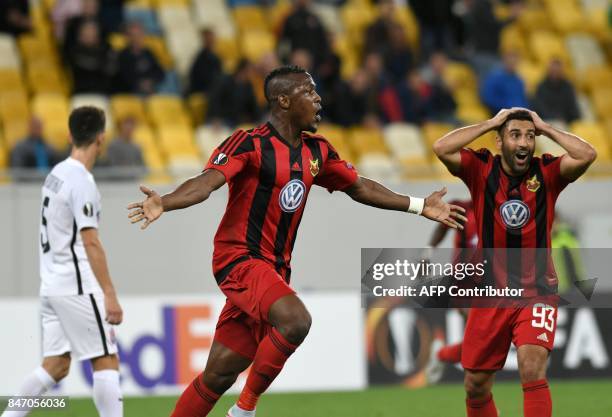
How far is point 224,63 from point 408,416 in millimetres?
8216

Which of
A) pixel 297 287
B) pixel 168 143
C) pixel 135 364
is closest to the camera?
pixel 135 364

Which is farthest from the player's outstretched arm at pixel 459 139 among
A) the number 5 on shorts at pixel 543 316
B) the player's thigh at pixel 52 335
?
the player's thigh at pixel 52 335

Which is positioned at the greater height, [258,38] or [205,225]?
[258,38]

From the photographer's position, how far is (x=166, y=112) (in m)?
17.0

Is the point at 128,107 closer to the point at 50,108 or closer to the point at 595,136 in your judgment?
the point at 50,108

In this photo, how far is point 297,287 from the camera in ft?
47.9

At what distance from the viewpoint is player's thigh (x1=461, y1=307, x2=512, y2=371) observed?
8.12 metres

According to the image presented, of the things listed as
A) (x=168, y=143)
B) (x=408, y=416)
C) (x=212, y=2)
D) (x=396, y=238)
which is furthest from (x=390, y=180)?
(x=212, y=2)

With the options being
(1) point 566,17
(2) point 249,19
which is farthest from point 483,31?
(2) point 249,19

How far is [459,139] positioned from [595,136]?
10343 millimetres

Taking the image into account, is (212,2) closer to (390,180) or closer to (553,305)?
(390,180)

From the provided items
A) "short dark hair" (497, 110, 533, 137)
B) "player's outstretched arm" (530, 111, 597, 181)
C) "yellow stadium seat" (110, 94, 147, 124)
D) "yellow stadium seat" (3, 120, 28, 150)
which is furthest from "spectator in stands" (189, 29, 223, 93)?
"player's outstretched arm" (530, 111, 597, 181)

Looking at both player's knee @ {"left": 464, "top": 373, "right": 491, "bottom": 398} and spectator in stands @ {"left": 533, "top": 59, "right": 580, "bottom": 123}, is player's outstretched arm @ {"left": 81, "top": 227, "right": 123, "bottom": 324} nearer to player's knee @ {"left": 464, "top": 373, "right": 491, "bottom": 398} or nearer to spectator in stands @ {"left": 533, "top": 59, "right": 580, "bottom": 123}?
player's knee @ {"left": 464, "top": 373, "right": 491, "bottom": 398}

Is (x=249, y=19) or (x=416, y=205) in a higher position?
(x=249, y=19)
